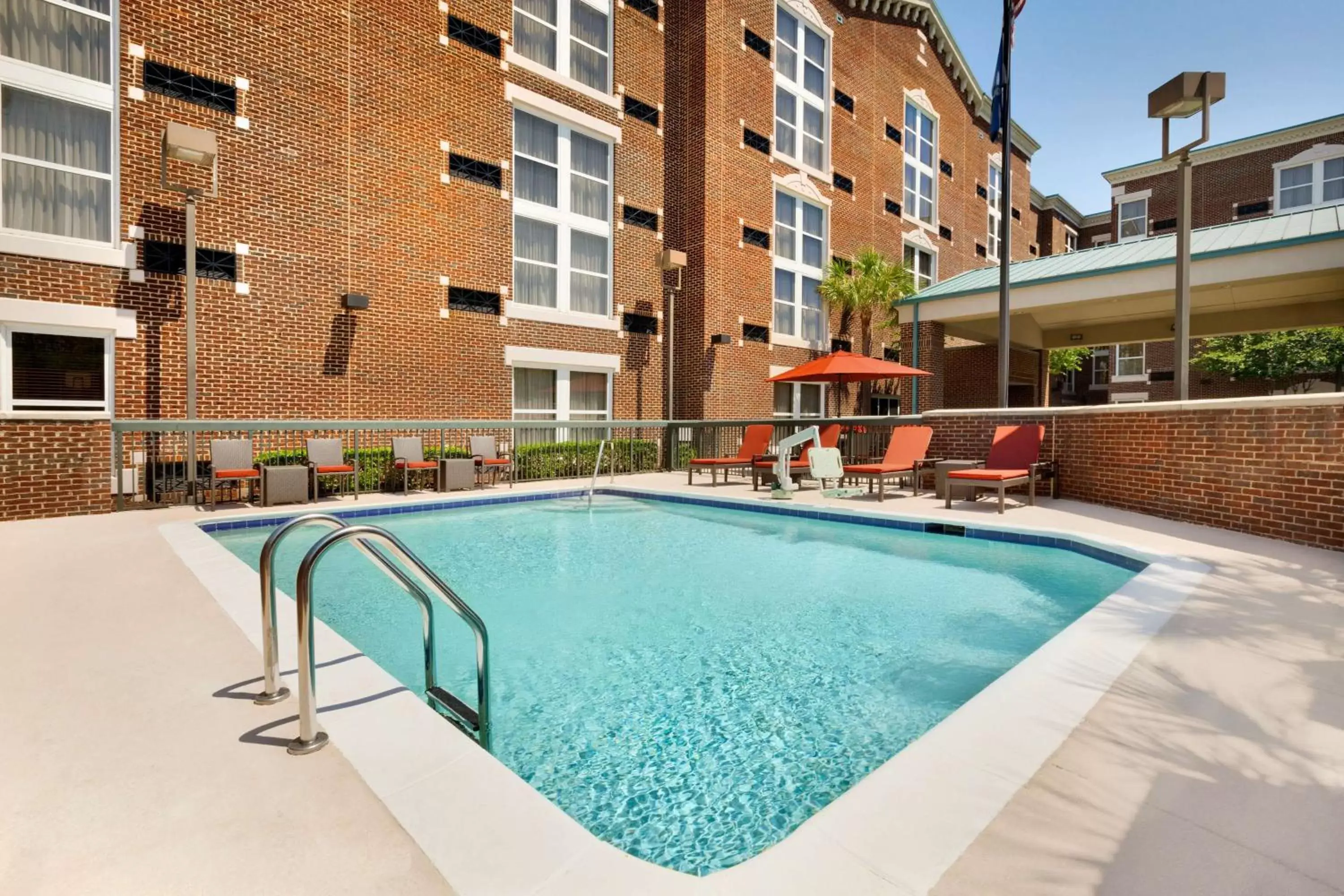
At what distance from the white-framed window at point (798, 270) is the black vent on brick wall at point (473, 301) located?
302 inches

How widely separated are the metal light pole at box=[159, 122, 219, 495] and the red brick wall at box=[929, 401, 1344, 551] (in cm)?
1161

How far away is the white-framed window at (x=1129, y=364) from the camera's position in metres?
25.7

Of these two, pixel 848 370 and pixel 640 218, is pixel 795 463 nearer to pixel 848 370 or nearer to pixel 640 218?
pixel 848 370

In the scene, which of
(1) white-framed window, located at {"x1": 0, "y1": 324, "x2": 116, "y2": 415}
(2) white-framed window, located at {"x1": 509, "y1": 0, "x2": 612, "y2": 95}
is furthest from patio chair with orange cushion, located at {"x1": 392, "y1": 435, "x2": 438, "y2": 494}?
(2) white-framed window, located at {"x1": 509, "y1": 0, "x2": 612, "y2": 95}

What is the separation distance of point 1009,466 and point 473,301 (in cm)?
974

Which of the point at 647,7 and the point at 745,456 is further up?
the point at 647,7

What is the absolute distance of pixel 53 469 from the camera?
7145mm

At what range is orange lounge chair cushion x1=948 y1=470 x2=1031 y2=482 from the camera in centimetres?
780

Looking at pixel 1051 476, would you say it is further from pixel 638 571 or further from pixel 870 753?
pixel 870 753

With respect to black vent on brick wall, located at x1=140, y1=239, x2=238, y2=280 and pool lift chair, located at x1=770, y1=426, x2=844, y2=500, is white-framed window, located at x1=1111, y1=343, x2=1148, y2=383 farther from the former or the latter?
black vent on brick wall, located at x1=140, y1=239, x2=238, y2=280

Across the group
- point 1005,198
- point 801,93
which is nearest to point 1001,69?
point 1005,198

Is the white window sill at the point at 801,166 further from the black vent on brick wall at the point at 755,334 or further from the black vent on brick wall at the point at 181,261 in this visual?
the black vent on brick wall at the point at 181,261

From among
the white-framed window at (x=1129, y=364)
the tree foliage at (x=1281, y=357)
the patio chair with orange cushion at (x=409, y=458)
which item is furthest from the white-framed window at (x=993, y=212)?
the patio chair with orange cushion at (x=409, y=458)

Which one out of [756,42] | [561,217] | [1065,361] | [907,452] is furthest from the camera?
[1065,361]
